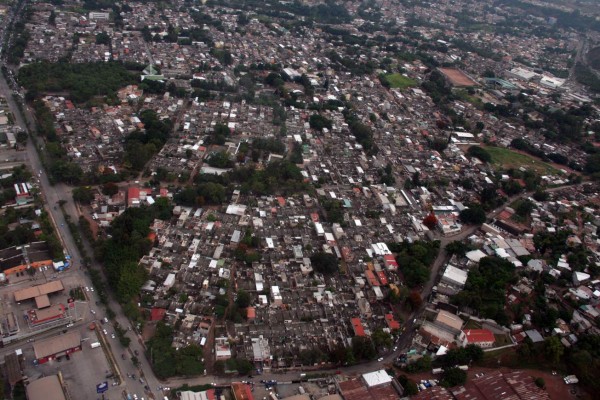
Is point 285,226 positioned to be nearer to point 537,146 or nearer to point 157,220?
point 157,220

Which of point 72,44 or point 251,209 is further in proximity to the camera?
point 72,44

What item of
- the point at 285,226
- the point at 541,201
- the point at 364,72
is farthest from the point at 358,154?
the point at 364,72

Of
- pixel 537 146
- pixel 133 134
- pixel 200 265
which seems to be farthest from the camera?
pixel 537 146

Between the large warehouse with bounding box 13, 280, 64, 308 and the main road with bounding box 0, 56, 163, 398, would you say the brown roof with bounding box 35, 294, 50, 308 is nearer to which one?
the large warehouse with bounding box 13, 280, 64, 308

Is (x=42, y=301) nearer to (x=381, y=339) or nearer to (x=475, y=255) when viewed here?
(x=381, y=339)

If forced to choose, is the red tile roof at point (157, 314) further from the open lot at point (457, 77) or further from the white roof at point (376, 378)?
the open lot at point (457, 77)

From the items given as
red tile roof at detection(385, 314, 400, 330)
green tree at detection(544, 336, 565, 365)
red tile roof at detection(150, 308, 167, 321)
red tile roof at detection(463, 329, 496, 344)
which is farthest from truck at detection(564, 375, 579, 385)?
red tile roof at detection(150, 308, 167, 321)

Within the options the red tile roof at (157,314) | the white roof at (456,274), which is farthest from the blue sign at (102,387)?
the white roof at (456,274)

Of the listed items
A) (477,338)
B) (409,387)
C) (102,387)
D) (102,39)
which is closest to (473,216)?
(477,338)
